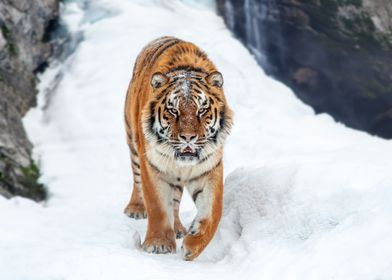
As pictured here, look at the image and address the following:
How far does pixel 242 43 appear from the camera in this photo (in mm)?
10016

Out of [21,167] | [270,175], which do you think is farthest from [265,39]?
[270,175]

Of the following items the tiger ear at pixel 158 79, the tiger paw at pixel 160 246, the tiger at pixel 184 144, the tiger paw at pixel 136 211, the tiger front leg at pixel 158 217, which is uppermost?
the tiger ear at pixel 158 79

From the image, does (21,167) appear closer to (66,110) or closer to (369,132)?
(66,110)

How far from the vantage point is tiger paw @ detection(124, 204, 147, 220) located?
5.42m

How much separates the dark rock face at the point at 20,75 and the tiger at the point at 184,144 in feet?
8.74

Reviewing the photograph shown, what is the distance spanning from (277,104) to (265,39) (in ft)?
4.68

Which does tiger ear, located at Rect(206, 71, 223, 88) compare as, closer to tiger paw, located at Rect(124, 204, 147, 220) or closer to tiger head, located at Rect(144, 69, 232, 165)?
tiger head, located at Rect(144, 69, 232, 165)

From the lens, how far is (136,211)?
5453 mm

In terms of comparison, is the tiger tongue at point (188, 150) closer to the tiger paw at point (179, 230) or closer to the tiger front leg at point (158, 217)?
the tiger front leg at point (158, 217)

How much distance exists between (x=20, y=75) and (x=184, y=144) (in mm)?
5411

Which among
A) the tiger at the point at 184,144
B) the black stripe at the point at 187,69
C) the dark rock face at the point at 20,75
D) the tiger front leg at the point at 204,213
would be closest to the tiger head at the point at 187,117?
the tiger at the point at 184,144

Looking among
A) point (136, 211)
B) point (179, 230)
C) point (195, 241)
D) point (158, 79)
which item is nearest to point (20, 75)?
point (136, 211)

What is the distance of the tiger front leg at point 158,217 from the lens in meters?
4.18

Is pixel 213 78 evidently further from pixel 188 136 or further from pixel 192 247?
pixel 192 247
